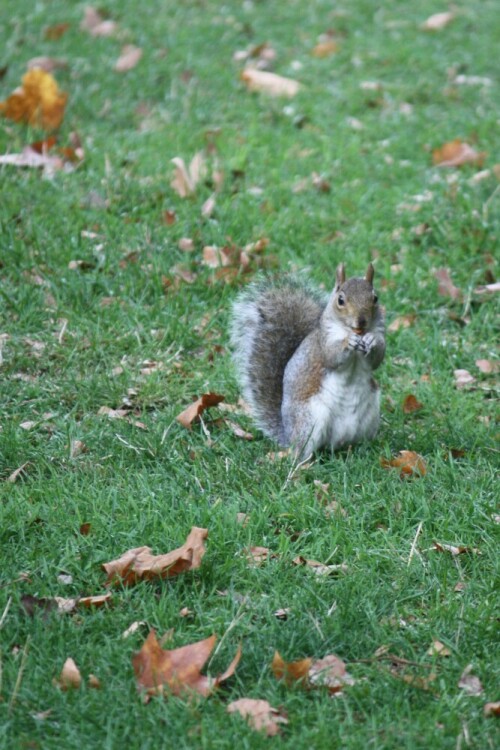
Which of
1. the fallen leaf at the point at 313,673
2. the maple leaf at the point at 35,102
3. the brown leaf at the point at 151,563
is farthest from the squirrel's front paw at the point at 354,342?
the maple leaf at the point at 35,102

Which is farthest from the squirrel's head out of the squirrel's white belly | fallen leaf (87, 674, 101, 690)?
fallen leaf (87, 674, 101, 690)

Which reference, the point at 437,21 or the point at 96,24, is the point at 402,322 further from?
the point at 437,21

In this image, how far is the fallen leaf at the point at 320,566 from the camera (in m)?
2.55

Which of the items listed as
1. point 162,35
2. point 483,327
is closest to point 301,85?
point 162,35

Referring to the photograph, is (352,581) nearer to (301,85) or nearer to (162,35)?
(301,85)

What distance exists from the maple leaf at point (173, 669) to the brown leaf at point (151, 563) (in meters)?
0.29

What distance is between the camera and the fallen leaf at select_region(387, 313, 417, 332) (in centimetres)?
394

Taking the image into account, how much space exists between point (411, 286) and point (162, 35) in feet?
10.1

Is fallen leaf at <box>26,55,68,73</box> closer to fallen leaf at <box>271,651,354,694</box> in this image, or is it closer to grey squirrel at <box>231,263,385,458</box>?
grey squirrel at <box>231,263,385,458</box>

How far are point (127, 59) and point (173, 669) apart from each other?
4512 millimetres

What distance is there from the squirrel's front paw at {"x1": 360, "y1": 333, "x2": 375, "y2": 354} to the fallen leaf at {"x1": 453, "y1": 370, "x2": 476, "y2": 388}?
680 mm

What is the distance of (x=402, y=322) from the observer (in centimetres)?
396

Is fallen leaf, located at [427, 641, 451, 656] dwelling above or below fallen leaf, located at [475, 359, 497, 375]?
above

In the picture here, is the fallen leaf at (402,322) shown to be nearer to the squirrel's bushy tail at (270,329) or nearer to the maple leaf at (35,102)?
the squirrel's bushy tail at (270,329)
